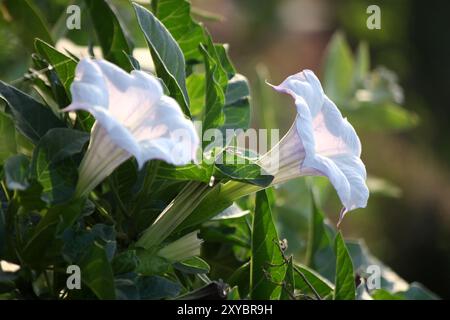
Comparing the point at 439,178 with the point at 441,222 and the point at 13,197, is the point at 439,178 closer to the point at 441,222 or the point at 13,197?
the point at 441,222

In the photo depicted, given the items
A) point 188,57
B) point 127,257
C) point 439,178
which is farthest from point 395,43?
point 127,257

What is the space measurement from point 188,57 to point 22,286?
26cm

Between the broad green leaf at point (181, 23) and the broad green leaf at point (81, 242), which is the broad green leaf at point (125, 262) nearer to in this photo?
the broad green leaf at point (81, 242)

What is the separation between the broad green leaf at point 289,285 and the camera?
660 mm

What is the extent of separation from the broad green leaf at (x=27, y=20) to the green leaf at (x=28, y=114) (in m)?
0.20

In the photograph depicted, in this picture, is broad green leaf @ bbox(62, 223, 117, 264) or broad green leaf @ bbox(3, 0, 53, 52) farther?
broad green leaf @ bbox(3, 0, 53, 52)

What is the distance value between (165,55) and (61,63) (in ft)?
0.25

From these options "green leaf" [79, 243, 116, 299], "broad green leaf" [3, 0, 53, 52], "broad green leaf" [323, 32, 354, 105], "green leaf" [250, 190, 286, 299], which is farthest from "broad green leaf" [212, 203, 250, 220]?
"broad green leaf" [323, 32, 354, 105]

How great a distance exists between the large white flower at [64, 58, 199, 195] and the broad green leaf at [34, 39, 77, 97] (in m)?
0.08

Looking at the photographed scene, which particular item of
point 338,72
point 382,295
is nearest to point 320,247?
point 382,295

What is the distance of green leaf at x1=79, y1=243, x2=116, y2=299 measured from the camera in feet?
1.81

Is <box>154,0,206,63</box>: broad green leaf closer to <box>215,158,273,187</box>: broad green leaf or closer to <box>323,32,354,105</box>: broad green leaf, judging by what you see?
<box>215,158,273,187</box>: broad green leaf

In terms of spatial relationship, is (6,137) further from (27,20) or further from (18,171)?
(27,20)

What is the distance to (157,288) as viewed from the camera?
59 cm
